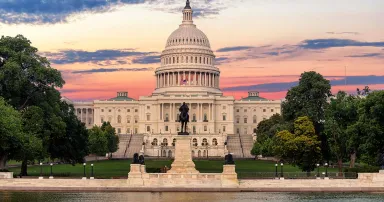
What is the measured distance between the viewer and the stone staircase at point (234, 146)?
479 ft

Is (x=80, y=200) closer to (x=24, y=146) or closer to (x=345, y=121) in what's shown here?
(x=24, y=146)

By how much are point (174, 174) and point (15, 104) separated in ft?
68.5

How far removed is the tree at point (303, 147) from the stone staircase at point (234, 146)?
6882 centimetres

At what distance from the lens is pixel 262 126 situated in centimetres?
14750

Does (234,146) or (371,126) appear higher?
(234,146)

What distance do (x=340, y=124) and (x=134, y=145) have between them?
87091mm

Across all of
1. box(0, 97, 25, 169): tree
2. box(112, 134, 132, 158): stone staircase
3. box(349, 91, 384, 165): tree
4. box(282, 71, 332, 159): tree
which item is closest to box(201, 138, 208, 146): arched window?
box(112, 134, 132, 158): stone staircase

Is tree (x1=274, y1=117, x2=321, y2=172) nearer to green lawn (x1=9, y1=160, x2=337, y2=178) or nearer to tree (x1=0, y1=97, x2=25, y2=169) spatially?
green lawn (x1=9, y1=160, x2=337, y2=178)

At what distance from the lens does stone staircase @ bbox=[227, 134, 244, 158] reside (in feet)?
479

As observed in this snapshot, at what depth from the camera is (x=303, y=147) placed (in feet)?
238

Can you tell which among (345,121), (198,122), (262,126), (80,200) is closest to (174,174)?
(80,200)

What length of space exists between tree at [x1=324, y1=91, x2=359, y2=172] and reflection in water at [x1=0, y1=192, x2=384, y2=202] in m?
22.5

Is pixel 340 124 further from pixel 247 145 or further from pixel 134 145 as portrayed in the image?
pixel 134 145

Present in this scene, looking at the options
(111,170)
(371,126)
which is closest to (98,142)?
(111,170)
